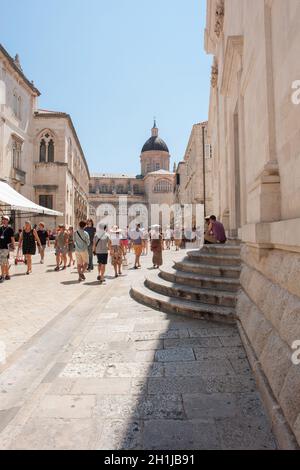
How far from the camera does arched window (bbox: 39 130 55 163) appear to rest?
31.7 meters

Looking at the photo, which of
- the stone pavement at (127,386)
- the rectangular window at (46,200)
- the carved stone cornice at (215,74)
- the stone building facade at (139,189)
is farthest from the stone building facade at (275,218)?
the stone building facade at (139,189)

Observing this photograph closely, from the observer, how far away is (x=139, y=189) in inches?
3076

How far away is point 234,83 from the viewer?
8.26m

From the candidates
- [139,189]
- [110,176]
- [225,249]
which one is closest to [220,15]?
[225,249]

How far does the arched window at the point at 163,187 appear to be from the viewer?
70.1 meters

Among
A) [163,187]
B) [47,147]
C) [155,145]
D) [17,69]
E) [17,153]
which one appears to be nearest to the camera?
[17,69]

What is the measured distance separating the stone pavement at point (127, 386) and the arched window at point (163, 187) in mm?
65792

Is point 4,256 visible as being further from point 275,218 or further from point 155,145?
point 155,145

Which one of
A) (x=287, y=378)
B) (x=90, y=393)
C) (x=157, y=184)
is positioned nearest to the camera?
(x=287, y=378)

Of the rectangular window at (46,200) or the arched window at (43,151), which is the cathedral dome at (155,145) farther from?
the rectangular window at (46,200)

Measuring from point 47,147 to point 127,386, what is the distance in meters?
32.3

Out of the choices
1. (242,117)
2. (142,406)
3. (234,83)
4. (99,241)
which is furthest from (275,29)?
(99,241)
